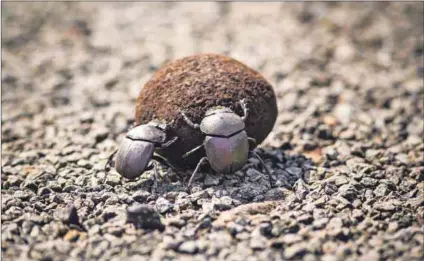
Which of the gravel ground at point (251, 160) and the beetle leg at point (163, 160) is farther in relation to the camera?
the beetle leg at point (163, 160)

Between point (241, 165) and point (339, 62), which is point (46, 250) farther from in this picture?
point (339, 62)

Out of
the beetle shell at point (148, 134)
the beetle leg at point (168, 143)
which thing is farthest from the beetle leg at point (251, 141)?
the beetle shell at point (148, 134)

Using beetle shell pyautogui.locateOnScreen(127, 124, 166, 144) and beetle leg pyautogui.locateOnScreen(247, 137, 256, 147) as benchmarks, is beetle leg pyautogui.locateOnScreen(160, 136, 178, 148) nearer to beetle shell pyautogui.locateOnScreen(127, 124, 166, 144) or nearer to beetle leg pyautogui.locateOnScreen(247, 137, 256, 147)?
beetle shell pyautogui.locateOnScreen(127, 124, 166, 144)

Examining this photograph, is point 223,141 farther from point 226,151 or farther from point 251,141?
point 251,141

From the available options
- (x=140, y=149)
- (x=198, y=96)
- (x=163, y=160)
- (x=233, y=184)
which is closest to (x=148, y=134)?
(x=140, y=149)

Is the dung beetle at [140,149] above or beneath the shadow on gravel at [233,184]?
above

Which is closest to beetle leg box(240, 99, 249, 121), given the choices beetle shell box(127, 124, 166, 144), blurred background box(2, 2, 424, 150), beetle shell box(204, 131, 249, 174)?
beetle shell box(204, 131, 249, 174)

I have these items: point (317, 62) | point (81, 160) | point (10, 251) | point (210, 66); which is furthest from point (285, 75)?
point (10, 251)

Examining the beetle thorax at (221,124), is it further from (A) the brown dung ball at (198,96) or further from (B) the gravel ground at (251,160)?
(B) the gravel ground at (251,160)
